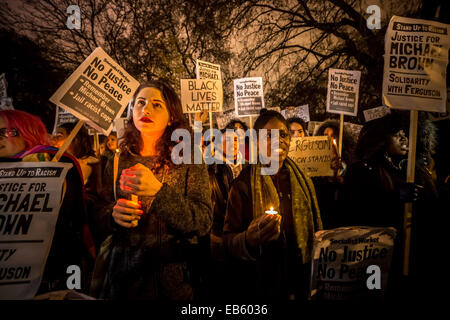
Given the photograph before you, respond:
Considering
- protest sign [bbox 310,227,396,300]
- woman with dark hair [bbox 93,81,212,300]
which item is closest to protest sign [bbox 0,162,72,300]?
woman with dark hair [bbox 93,81,212,300]

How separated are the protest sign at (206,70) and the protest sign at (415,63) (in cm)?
278

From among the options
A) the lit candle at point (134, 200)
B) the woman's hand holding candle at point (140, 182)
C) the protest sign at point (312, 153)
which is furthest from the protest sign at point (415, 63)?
the lit candle at point (134, 200)

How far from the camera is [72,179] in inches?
87.4

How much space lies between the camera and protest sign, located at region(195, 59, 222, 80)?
4770 millimetres

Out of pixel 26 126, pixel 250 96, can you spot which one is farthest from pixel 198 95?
pixel 26 126

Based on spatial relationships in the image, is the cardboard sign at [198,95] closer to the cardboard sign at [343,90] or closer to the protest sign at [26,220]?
the cardboard sign at [343,90]

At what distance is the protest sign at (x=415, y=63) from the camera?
9.92ft

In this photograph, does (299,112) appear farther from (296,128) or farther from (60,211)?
(60,211)

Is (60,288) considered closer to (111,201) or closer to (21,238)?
(21,238)

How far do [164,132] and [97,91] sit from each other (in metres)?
0.77

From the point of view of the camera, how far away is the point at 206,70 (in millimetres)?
4824

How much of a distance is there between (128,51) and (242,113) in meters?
6.69

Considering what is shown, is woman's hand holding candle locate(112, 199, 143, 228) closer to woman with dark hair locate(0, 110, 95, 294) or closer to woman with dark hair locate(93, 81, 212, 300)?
woman with dark hair locate(93, 81, 212, 300)

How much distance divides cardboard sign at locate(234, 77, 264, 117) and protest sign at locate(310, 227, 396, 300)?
10.7 feet
